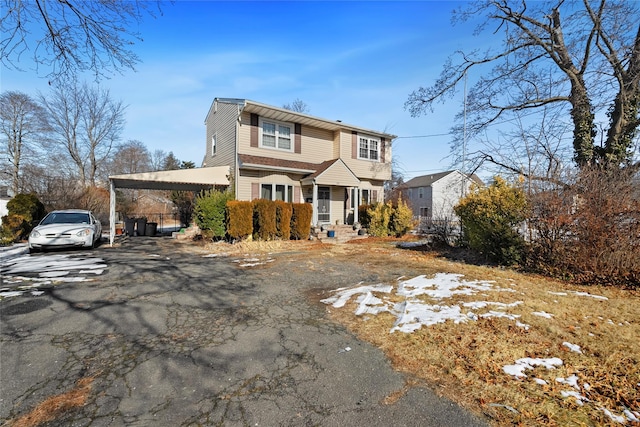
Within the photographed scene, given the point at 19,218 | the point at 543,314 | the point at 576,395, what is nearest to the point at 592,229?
the point at 543,314

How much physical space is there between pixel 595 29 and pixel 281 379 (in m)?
15.7

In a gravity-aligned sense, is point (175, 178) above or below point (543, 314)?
above

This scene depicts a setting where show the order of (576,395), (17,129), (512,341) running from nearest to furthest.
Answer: (576,395) → (512,341) → (17,129)

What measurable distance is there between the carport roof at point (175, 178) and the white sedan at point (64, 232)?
6.79 feet

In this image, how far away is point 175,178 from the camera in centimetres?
1315

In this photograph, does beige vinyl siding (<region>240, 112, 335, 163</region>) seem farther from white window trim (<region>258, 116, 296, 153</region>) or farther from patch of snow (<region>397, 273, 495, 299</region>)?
patch of snow (<region>397, 273, 495, 299</region>)

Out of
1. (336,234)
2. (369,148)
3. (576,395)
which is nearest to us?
(576,395)

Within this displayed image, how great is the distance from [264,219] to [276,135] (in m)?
5.21

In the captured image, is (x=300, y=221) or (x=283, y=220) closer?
(x=283, y=220)

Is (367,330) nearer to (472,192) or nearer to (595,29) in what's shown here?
(472,192)

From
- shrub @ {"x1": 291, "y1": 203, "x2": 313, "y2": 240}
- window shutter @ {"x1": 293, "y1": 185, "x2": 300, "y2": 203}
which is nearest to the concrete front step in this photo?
shrub @ {"x1": 291, "y1": 203, "x2": 313, "y2": 240}

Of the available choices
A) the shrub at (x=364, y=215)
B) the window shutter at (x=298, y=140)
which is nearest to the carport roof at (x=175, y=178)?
the window shutter at (x=298, y=140)

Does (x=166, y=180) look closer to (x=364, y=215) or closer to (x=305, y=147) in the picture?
(x=305, y=147)

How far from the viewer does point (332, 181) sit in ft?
49.7
